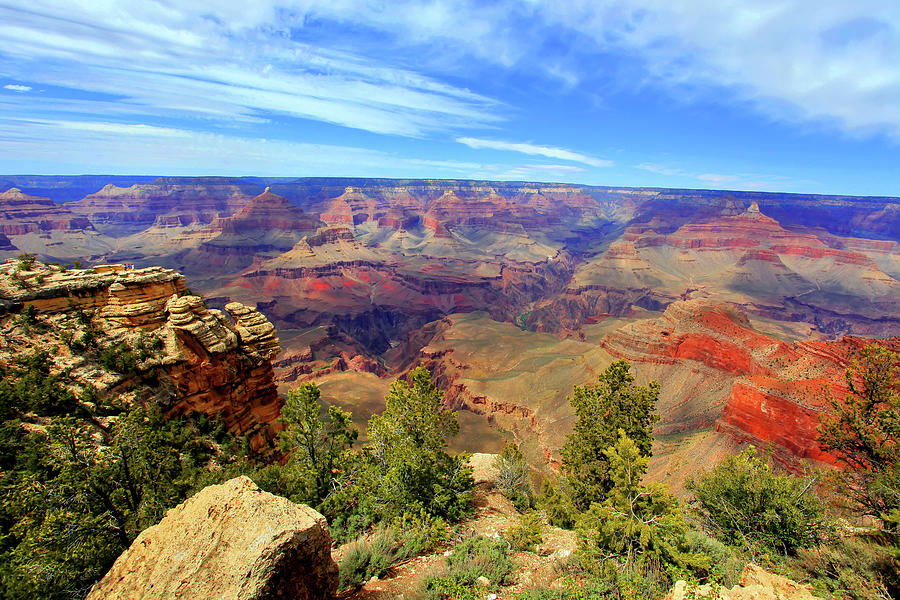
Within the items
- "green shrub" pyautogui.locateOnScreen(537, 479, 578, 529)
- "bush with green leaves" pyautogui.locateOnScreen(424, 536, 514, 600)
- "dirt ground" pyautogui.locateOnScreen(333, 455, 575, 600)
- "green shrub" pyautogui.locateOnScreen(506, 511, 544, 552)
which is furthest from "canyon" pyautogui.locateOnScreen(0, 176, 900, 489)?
"green shrub" pyautogui.locateOnScreen(537, 479, 578, 529)

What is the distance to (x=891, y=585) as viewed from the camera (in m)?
11.8

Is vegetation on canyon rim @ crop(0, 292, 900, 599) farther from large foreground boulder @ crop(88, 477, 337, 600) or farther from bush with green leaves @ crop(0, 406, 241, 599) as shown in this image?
large foreground boulder @ crop(88, 477, 337, 600)

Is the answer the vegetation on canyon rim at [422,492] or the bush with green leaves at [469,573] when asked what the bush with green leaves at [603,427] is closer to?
the vegetation on canyon rim at [422,492]

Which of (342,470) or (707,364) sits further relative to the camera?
(707,364)

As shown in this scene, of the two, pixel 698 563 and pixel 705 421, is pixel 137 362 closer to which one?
pixel 698 563

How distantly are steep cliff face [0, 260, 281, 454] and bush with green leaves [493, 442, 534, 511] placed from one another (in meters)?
16.8

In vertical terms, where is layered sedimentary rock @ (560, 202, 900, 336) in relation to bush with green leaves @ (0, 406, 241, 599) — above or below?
below

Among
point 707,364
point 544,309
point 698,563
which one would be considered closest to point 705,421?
point 707,364

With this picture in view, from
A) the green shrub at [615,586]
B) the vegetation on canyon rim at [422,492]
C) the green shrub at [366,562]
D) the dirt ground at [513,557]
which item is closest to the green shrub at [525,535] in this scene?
the vegetation on canyon rim at [422,492]

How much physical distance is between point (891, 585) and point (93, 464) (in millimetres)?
25000

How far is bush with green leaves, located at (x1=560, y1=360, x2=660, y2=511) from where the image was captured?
1939 cm

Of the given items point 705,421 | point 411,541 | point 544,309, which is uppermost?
point 411,541

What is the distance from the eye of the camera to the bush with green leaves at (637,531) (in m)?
11.5

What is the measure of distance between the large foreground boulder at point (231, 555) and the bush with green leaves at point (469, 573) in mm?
3235
